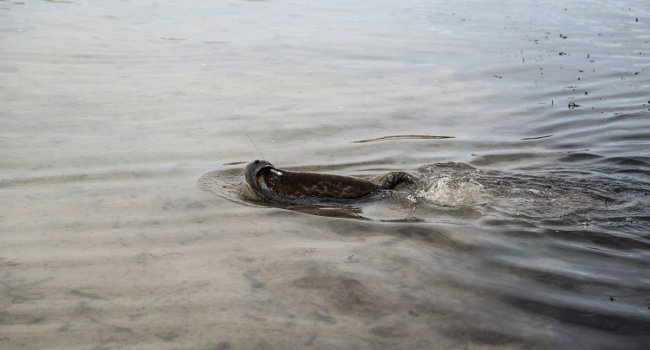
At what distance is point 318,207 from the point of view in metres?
5.69

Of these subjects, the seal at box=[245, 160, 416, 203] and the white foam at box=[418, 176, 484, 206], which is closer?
→ the seal at box=[245, 160, 416, 203]

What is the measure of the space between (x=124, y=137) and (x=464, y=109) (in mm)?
5078

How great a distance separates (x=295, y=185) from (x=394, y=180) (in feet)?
3.19

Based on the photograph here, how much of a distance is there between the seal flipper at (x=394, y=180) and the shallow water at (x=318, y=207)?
0.17 meters

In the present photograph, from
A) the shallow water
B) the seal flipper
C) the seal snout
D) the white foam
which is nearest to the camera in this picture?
the shallow water

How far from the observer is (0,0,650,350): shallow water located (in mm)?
3879

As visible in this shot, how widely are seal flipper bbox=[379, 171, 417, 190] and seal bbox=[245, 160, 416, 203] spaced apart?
298mm

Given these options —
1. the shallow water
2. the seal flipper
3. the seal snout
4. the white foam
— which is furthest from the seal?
the white foam

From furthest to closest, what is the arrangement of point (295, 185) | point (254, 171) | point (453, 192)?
point (453, 192) < point (295, 185) < point (254, 171)

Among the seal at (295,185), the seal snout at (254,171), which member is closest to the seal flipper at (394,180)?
the seal at (295,185)

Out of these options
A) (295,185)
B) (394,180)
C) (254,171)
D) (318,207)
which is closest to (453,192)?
(394,180)

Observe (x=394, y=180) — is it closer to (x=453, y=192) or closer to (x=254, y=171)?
(x=453, y=192)

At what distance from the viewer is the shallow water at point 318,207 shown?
388 cm

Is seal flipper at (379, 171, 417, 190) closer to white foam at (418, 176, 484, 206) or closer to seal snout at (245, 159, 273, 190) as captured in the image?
white foam at (418, 176, 484, 206)
